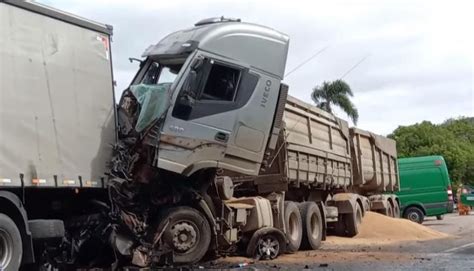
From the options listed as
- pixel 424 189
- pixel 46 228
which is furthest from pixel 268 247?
pixel 424 189

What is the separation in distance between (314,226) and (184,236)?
18.8 feet

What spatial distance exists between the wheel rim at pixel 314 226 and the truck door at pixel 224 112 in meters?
4.22

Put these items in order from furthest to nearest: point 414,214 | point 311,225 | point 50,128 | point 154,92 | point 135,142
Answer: point 414,214 → point 311,225 → point 154,92 → point 135,142 → point 50,128

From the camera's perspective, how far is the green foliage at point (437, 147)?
5944 cm

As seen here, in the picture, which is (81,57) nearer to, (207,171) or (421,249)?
(207,171)

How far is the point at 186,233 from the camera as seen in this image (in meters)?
10.7

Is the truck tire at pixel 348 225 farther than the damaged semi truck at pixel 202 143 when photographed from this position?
Yes

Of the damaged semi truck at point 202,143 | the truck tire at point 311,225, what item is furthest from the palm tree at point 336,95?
the damaged semi truck at point 202,143

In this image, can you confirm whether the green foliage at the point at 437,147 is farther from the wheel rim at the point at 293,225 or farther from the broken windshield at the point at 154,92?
the broken windshield at the point at 154,92

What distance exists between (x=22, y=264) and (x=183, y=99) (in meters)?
3.47

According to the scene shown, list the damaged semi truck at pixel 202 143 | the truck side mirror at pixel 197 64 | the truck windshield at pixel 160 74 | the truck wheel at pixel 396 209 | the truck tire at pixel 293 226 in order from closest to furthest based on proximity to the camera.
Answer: the damaged semi truck at pixel 202 143 → the truck side mirror at pixel 197 64 → the truck windshield at pixel 160 74 → the truck tire at pixel 293 226 → the truck wheel at pixel 396 209

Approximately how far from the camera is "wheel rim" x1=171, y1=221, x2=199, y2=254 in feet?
34.6

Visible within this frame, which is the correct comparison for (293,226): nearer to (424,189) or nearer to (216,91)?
(216,91)

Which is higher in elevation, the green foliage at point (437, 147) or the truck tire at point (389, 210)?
the green foliage at point (437, 147)
